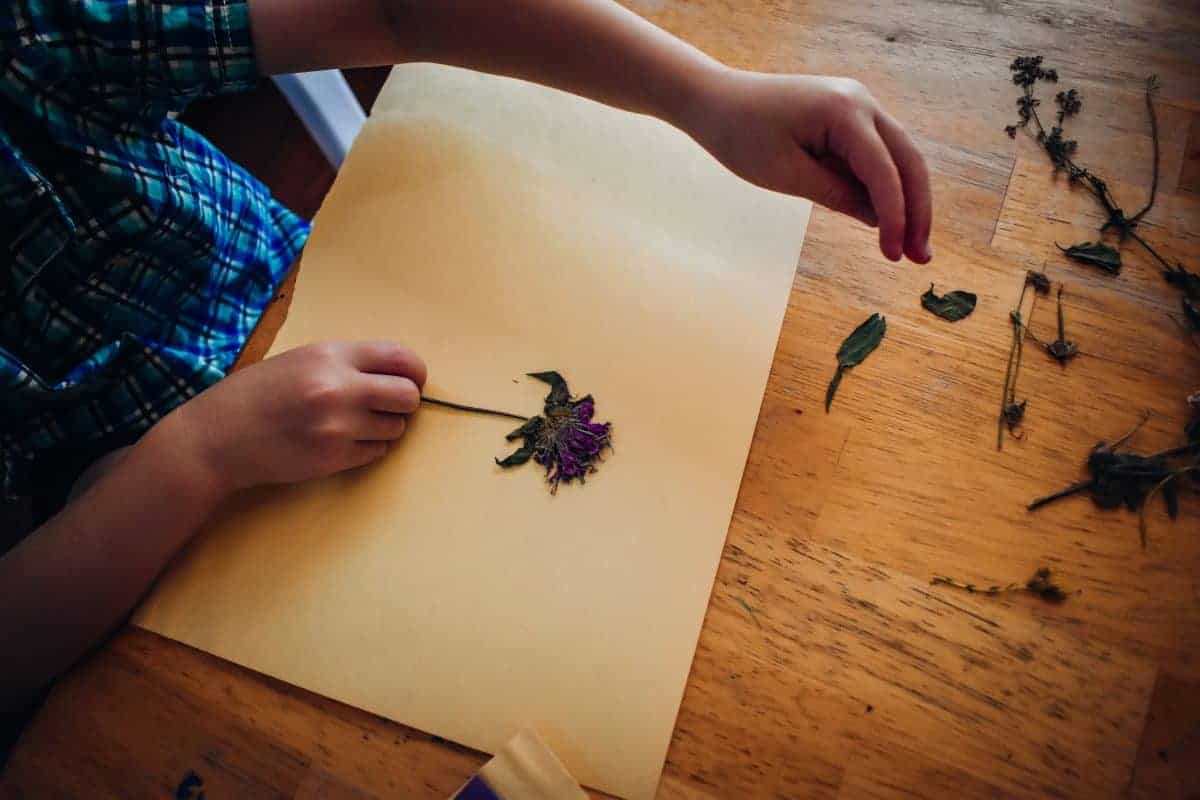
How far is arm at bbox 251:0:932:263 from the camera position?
0.43 meters

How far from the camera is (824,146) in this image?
0.45 meters

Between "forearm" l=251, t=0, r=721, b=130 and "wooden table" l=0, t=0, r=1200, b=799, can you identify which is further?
"forearm" l=251, t=0, r=721, b=130

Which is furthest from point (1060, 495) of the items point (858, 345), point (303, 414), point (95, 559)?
point (95, 559)

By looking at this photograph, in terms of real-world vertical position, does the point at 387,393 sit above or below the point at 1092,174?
below

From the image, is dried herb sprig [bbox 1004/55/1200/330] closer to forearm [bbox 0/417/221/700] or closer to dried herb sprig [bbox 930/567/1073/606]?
dried herb sprig [bbox 930/567/1073/606]

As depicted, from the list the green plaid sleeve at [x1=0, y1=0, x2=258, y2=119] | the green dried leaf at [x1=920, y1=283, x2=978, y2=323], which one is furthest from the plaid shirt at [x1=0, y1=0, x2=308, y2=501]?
the green dried leaf at [x1=920, y1=283, x2=978, y2=323]

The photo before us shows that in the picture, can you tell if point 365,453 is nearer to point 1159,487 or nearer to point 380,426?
point 380,426

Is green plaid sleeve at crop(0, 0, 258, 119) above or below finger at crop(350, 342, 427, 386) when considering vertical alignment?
above

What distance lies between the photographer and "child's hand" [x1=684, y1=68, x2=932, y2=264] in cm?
43

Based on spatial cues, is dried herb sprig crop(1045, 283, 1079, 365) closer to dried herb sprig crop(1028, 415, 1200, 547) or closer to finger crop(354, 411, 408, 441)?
dried herb sprig crop(1028, 415, 1200, 547)

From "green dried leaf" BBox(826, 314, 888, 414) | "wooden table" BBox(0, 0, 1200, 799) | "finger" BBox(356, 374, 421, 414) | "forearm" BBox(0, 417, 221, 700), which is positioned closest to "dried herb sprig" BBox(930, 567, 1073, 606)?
"wooden table" BBox(0, 0, 1200, 799)

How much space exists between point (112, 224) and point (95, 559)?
0.24 m

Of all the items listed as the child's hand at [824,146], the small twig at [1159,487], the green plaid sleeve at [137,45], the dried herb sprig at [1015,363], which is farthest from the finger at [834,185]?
the green plaid sleeve at [137,45]

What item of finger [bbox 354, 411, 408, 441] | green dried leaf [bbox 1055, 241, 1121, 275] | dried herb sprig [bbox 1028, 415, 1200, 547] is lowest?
finger [bbox 354, 411, 408, 441]
